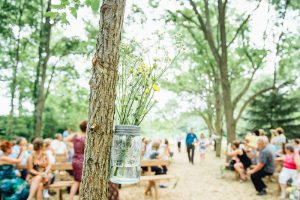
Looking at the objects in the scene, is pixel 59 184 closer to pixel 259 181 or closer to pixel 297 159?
pixel 259 181

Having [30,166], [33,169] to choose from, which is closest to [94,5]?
[30,166]

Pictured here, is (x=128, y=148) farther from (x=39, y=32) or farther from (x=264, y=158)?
(x=39, y=32)

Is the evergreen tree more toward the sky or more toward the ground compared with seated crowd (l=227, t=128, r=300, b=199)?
more toward the sky

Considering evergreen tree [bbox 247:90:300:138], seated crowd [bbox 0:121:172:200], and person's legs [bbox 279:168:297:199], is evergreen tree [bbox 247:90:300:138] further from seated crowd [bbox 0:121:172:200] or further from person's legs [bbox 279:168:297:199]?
seated crowd [bbox 0:121:172:200]

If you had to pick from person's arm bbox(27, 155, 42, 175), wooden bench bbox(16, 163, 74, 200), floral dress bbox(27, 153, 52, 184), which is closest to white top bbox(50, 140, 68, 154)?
wooden bench bbox(16, 163, 74, 200)

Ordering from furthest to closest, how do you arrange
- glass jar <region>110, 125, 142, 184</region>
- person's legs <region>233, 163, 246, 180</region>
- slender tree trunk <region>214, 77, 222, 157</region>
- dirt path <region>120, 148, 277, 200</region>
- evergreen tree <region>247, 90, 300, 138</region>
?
slender tree trunk <region>214, 77, 222, 157</region> < evergreen tree <region>247, 90, 300, 138</region> < person's legs <region>233, 163, 246, 180</region> < dirt path <region>120, 148, 277, 200</region> < glass jar <region>110, 125, 142, 184</region>

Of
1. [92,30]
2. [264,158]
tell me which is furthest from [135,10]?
[264,158]

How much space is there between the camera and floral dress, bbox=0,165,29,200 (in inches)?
247

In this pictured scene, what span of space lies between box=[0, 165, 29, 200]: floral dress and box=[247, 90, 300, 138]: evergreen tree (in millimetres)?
16318

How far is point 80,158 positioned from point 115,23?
14.3 ft

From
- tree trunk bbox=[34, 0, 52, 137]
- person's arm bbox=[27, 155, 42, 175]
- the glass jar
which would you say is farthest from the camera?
tree trunk bbox=[34, 0, 52, 137]

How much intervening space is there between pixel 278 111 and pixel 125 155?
18769 mm

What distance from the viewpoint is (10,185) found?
6309mm

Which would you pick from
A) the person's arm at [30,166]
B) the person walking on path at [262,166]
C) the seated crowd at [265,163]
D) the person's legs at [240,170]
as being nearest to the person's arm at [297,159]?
the seated crowd at [265,163]
